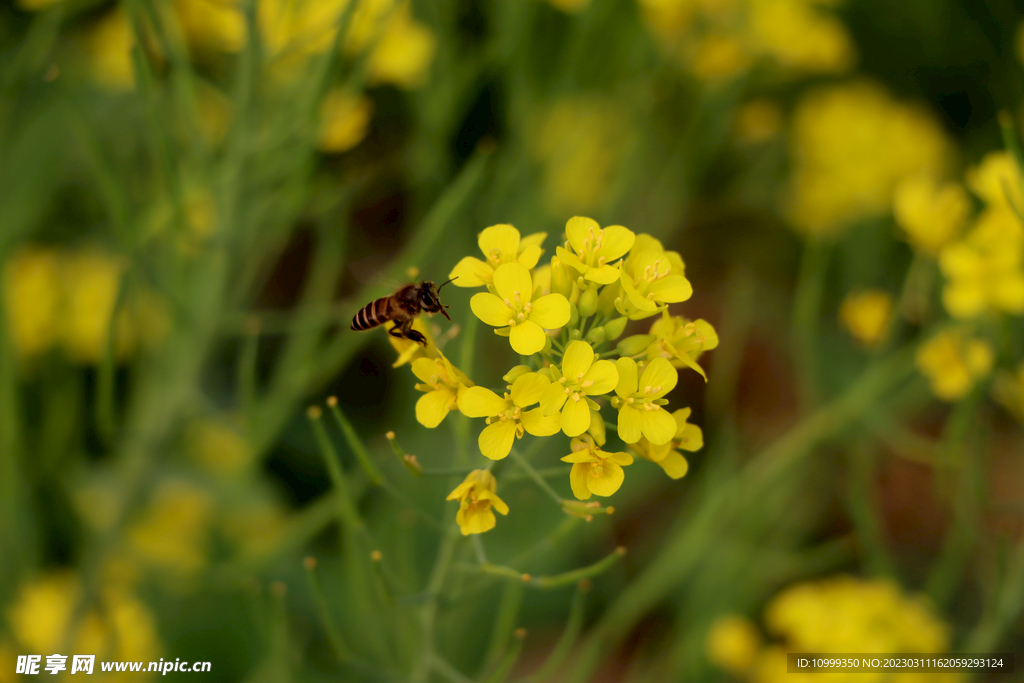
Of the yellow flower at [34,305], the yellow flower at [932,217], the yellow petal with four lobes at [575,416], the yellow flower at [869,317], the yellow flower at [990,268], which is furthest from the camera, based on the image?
the yellow flower at [34,305]

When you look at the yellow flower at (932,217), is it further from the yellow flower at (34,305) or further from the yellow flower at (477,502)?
the yellow flower at (34,305)

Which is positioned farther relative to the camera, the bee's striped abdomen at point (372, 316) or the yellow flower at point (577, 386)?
the bee's striped abdomen at point (372, 316)

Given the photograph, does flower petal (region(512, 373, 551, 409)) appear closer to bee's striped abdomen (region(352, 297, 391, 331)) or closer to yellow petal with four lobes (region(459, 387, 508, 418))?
yellow petal with four lobes (region(459, 387, 508, 418))

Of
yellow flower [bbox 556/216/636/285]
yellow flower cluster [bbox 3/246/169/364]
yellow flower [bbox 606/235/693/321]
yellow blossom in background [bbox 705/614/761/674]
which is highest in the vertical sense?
yellow flower [bbox 556/216/636/285]

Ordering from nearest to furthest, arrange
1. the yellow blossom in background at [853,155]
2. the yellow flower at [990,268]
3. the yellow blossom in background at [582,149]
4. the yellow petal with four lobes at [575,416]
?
the yellow petal with four lobes at [575,416] < the yellow flower at [990,268] < the yellow blossom in background at [582,149] < the yellow blossom in background at [853,155]

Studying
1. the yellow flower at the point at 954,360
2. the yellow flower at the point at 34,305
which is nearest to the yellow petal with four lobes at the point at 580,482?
the yellow flower at the point at 954,360

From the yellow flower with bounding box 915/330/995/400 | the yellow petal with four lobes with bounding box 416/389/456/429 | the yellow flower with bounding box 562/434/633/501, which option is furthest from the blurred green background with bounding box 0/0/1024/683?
the yellow flower with bounding box 562/434/633/501
